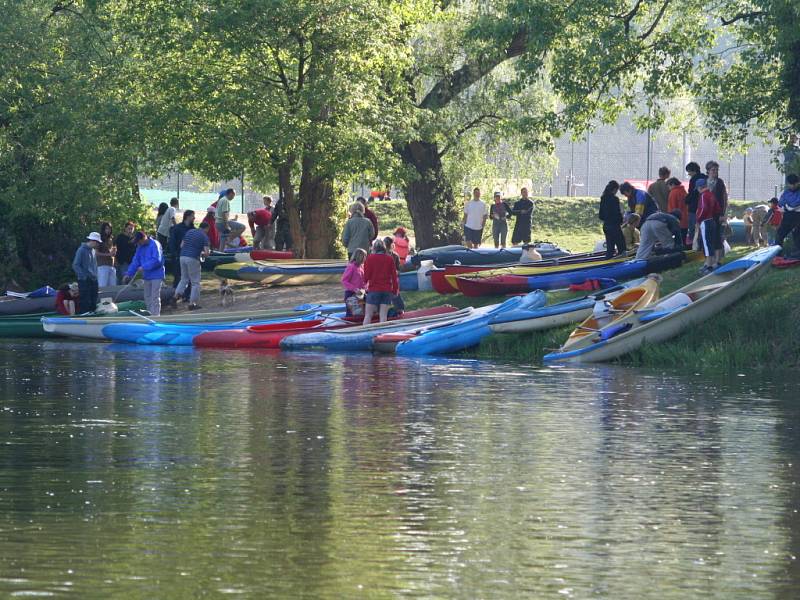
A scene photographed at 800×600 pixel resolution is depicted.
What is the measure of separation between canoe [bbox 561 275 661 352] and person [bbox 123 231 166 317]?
8.72m

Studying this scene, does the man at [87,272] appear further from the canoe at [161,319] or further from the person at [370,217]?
the person at [370,217]

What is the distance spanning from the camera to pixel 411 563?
8.66 meters

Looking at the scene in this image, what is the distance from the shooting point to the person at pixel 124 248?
109 feet

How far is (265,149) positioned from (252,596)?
25.5 metres

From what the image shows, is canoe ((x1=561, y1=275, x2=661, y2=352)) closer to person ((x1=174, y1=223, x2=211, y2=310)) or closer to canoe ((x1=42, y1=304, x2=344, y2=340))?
canoe ((x1=42, y1=304, x2=344, y2=340))

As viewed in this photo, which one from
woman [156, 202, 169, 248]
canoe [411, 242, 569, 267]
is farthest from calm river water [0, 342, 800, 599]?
woman [156, 202, 169, 248]

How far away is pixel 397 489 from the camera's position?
36.3 ft

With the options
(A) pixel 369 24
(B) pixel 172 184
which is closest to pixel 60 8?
(A) pixel 369 24

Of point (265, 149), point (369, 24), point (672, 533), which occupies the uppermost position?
point (369, 24)

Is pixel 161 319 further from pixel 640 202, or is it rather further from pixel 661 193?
pixel 661 193

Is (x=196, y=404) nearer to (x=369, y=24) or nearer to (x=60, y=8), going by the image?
(x=369, y=24)

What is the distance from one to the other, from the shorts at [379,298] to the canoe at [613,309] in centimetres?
318

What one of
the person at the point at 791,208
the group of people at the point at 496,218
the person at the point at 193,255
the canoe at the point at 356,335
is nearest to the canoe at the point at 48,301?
the person at the point at 193,255

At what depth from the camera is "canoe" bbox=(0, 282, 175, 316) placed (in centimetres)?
3070
